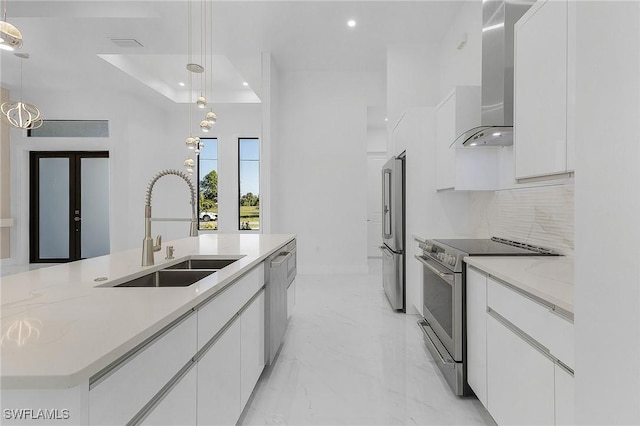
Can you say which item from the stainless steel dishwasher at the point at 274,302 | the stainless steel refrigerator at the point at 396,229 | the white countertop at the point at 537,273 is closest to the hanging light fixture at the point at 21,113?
the stainless steel dishwasher at the point at 274,302

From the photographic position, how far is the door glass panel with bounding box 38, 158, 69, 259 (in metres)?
7.34

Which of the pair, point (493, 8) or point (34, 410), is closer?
point (34, 410)

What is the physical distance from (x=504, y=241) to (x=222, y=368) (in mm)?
2362

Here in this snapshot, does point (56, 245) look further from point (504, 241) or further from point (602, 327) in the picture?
point (602, 327)

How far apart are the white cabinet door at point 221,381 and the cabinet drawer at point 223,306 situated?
0.07 metres

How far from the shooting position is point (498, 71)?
94.3 inches

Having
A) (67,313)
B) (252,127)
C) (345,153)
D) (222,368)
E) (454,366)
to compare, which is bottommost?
(454,366)

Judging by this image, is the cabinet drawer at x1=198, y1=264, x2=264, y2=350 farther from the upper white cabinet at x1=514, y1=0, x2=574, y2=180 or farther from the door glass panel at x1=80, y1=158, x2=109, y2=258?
the door glass panel at x1=80, y1=158, x2=109, y2=258

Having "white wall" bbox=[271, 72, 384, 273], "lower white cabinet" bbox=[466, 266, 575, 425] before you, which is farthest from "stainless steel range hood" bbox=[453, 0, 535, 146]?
"white wall" bbox=[271, 72, 384, 273]

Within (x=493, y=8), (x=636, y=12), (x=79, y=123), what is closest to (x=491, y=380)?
(x=636, y=12)

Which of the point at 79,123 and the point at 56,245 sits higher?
the point at 79,123

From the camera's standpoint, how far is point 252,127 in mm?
8352

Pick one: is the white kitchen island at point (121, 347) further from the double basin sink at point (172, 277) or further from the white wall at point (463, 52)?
the white wall at point (463, 52)

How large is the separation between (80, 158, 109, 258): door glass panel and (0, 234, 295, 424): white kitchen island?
6569 mm
